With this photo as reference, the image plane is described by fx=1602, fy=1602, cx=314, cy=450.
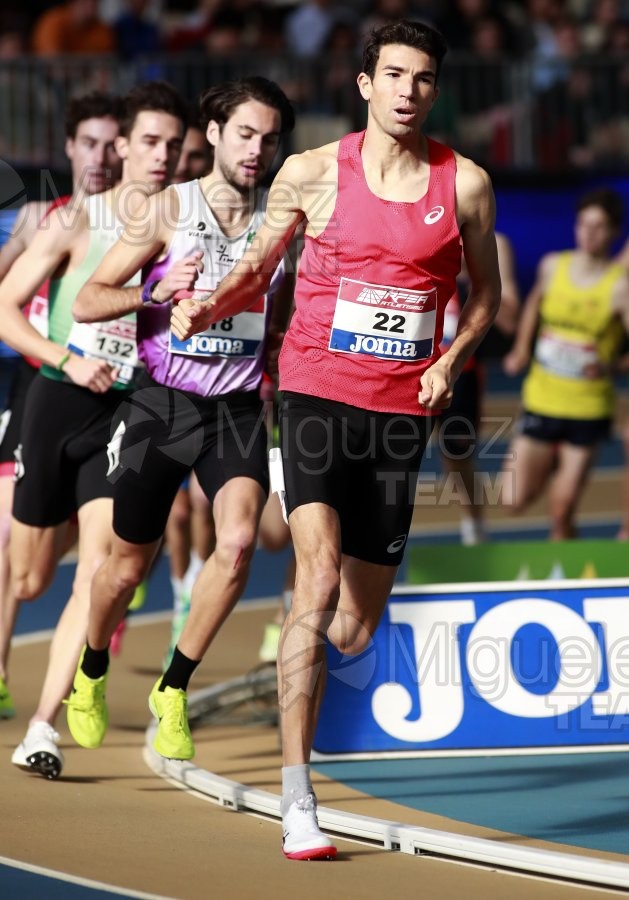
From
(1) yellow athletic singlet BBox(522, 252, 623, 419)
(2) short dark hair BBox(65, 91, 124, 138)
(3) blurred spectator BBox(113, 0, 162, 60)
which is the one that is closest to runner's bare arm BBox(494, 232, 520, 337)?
(1) yellow athletic singlet BBox(522, 252, 623, 419)

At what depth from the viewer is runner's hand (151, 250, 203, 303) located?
5480mm

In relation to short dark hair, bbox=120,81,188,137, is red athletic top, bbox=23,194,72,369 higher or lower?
lower

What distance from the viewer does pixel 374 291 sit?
535 centimetres

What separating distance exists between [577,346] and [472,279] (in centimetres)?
523

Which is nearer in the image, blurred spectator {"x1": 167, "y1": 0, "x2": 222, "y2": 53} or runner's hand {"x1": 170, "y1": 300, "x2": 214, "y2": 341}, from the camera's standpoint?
runner's hand {"x1": 170, "y1": 300, "x2": 214, "y2": 341}

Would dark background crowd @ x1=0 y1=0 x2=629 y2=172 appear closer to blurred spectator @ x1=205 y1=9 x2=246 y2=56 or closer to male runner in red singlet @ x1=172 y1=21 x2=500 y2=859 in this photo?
blurred spectator @ x1=205 y1=9 x2=246 y2=56

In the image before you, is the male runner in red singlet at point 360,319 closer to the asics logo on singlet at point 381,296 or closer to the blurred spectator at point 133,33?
the asics logo on singlet at point 381,296

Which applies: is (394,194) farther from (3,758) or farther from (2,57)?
(2,57)

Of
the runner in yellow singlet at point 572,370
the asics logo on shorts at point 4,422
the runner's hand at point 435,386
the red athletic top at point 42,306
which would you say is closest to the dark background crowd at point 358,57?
the runner in yellow singlet at point 572,370

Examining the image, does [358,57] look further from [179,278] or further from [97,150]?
[179,278]

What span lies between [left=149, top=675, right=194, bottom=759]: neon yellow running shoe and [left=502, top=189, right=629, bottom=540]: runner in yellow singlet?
5.14 metres

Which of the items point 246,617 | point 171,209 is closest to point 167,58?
point 246,617

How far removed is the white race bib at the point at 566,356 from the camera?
1062 centimetres

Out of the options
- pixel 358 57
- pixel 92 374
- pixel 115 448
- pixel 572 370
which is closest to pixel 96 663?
pixel 115 448
